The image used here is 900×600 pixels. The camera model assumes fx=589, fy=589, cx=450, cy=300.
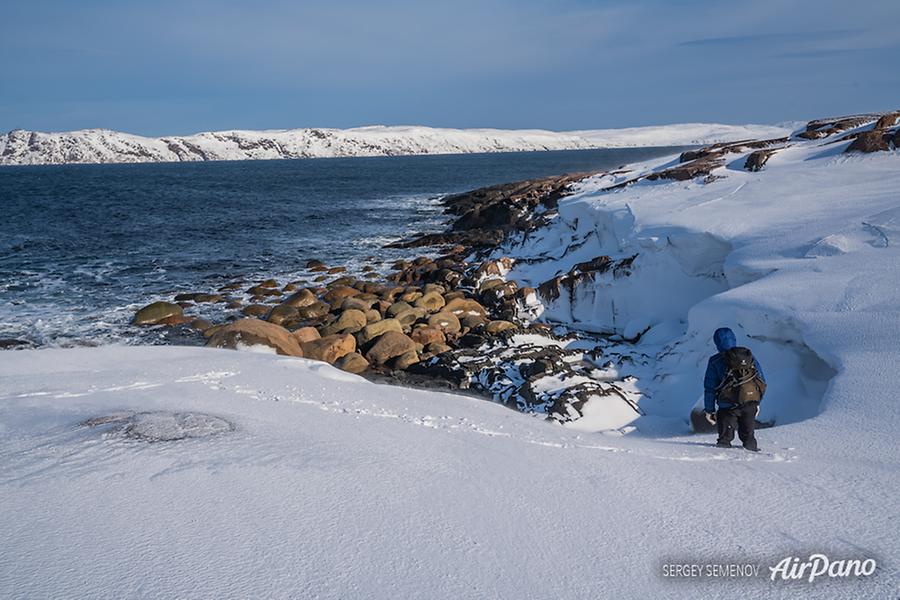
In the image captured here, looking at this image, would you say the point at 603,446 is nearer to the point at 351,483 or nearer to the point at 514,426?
the point at 514,426

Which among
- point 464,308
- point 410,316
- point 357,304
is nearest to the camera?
point 410,316

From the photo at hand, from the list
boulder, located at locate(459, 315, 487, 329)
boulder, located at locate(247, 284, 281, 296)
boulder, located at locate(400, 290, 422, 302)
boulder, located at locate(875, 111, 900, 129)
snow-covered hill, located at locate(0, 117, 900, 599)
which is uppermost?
boulder, located at locate(875, 111, 900, 129)

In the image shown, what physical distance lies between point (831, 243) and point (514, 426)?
6734 mm

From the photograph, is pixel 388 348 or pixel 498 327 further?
pixel 498 327

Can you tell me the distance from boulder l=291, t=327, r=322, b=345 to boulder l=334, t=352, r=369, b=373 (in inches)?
35.4

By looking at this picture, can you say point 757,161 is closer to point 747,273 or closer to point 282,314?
point 747,273

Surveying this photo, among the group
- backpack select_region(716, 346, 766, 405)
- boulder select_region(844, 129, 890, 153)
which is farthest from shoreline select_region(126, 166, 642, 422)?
boulder select_region(844, 129, 890, 153)

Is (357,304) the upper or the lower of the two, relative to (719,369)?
lower

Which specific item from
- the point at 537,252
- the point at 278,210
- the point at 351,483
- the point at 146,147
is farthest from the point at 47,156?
the point at 351,483

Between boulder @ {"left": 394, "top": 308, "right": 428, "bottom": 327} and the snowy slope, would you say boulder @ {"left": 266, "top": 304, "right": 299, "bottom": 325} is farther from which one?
the snowy slope

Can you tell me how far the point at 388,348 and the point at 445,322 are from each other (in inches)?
75.7

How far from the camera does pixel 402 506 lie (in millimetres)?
4133

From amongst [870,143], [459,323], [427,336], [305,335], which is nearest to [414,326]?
[427,336]

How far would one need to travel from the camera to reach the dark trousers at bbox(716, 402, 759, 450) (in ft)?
17.5
